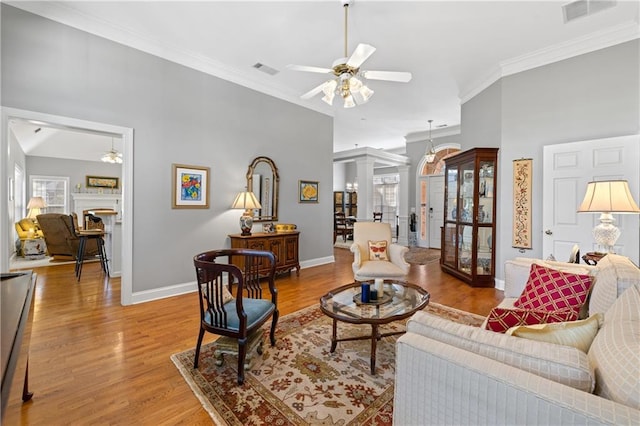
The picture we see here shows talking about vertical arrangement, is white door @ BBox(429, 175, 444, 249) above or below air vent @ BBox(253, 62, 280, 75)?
below

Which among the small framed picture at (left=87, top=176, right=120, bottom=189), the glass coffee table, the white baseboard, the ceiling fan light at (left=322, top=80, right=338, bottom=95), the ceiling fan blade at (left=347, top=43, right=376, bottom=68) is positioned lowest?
the white baseboard

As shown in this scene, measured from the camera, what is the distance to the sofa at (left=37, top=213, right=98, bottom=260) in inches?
225

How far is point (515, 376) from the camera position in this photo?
88 centimetres

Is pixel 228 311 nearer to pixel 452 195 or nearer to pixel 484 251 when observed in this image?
pixel 484 251

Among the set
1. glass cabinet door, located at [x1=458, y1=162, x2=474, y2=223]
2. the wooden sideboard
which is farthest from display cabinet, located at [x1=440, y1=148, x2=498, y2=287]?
the wooden sideboard

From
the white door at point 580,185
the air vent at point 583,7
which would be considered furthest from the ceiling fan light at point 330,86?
the white door at point 580,185

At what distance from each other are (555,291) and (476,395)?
4.74 feet

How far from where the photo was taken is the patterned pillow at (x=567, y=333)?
1096 mm

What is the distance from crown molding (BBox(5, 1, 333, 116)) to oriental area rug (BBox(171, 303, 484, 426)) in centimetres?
352

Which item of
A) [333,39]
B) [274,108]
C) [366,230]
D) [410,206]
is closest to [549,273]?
[366,230]

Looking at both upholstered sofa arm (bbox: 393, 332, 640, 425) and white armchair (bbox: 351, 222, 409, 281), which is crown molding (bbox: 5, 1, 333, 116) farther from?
upholstered sofa arm (bbox: 393, 332, 640, 425)

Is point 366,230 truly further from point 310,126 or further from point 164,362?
point 164,362

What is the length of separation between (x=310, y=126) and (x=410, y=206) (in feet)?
14.6

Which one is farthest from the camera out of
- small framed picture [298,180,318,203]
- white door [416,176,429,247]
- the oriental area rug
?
white door [416,176,429,247]
